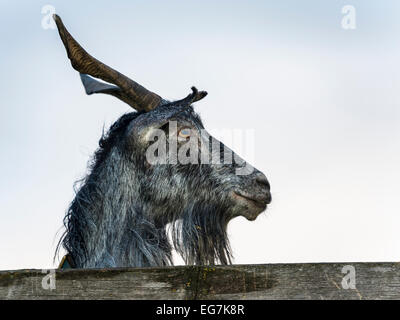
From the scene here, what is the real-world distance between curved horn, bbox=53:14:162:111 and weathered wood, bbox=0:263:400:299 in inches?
157

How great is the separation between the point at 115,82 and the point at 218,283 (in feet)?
14.2

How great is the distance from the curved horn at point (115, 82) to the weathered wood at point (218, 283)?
3990 millimetres

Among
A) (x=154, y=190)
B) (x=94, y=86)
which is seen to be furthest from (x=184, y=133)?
(x=94, y=86)

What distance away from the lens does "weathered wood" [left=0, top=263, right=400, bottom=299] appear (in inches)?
154

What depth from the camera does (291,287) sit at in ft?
13.0

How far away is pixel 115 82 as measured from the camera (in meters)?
8.04

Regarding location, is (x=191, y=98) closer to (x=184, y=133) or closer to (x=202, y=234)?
(x=184, y=133)

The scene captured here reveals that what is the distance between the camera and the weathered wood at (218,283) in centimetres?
392

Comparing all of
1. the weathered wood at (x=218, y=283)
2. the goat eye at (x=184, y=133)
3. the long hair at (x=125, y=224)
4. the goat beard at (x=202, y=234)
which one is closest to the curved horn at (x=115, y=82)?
the long hair at (x=125, y=224)

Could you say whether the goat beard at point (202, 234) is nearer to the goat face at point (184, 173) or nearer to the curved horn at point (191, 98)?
the goat face at point (184, 173)
